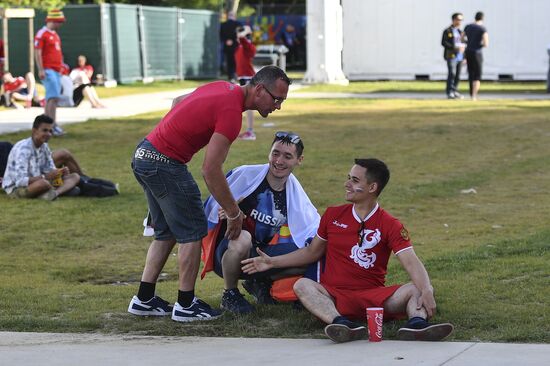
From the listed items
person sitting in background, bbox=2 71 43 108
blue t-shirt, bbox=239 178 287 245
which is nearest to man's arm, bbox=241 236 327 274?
blue t-shirt, bbox=239 178 287 245

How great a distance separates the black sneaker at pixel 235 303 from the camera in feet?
23.1

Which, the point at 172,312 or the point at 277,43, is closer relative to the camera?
the point at 172,312

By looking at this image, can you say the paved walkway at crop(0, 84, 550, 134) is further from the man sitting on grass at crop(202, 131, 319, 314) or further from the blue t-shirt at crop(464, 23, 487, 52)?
the man sitting on grass at crop(202, 131, 319, 314)

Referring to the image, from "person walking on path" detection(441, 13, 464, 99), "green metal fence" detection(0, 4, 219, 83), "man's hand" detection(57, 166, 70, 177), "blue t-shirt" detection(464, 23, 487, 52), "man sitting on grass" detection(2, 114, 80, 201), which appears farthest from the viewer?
"green metal fence" detection(0, 4, 219, 83)

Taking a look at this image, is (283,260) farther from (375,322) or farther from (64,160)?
(64,160)

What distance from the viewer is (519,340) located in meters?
6.19

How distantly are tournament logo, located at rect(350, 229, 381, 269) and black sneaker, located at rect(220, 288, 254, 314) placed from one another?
2.63 ft

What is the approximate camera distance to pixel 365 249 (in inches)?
263

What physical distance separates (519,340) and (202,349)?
5.79 feet

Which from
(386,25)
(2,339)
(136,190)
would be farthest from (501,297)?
(386,25)

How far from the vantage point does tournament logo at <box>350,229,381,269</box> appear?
6.68 metres

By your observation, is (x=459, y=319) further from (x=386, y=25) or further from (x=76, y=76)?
(x=386, y=25)

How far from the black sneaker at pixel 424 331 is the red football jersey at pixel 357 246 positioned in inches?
20.5

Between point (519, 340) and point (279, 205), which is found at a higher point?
point (279, 205)
